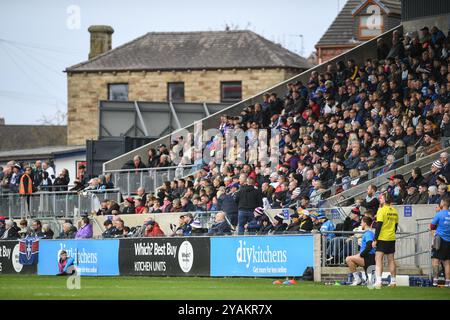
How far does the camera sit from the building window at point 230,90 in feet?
207

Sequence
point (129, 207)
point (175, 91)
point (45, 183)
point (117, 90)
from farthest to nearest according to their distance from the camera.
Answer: point (117, 90) < point (175, 91) < point (45, 183) < point (129, 207)

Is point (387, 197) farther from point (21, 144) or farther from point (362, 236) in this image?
point (21, 144)

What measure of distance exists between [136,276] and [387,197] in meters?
9.04

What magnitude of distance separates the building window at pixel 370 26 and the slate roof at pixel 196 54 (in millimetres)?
3586

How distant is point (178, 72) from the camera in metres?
64.5

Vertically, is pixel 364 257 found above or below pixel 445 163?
below

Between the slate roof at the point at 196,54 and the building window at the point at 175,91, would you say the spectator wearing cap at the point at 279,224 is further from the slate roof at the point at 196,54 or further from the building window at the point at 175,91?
the building window at the point at 175,91

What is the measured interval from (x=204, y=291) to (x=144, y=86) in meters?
43.9

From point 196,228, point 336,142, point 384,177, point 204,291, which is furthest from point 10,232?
point 204,291

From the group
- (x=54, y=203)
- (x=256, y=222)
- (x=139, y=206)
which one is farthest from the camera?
(x=54, y=203)

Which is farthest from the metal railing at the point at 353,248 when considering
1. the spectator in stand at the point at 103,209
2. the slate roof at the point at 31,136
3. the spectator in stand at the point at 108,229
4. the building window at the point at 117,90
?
the slate roof at the point at 31,136

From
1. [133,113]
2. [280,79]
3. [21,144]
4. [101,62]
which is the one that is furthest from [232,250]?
[21,144]

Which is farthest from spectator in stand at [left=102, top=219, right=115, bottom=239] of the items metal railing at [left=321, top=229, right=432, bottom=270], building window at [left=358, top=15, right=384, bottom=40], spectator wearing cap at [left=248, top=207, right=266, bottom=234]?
building window at [left=358, top=15, right=384, bottom=40]

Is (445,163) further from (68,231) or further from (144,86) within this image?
(144,86)
